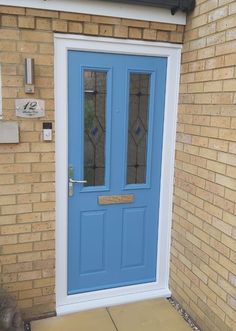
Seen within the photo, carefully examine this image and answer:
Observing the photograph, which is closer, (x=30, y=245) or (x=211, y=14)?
(x=211, y=14)

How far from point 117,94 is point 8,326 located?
198 centimetres

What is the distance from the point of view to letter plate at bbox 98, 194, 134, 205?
10.2ft

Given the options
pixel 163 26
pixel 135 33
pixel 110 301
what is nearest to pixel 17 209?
pixel 110 301

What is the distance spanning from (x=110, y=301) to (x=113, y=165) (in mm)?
1252

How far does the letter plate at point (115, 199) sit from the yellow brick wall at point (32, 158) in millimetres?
442

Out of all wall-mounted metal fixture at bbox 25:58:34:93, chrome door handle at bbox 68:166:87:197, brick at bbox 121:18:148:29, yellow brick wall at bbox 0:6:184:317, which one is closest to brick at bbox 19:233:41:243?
yellow brick wall at bbox 0:6:184:317

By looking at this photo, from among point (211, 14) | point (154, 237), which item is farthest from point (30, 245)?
point (211, 14)

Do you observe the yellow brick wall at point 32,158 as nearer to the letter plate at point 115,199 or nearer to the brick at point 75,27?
the brick at point 75,27

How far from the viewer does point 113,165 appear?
3.09 meters

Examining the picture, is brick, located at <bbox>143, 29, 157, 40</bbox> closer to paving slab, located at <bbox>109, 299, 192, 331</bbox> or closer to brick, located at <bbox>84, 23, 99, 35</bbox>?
brick, located at <bbox>84, 23, 99, 35</bbox>

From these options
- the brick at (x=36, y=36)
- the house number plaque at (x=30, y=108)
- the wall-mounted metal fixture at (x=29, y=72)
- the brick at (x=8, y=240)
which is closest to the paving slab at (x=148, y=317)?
the brick at (x=8, y=240)

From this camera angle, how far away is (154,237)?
132 inches

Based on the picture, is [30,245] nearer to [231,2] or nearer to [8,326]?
[8,326]

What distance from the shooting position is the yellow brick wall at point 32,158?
2613 millimetres
